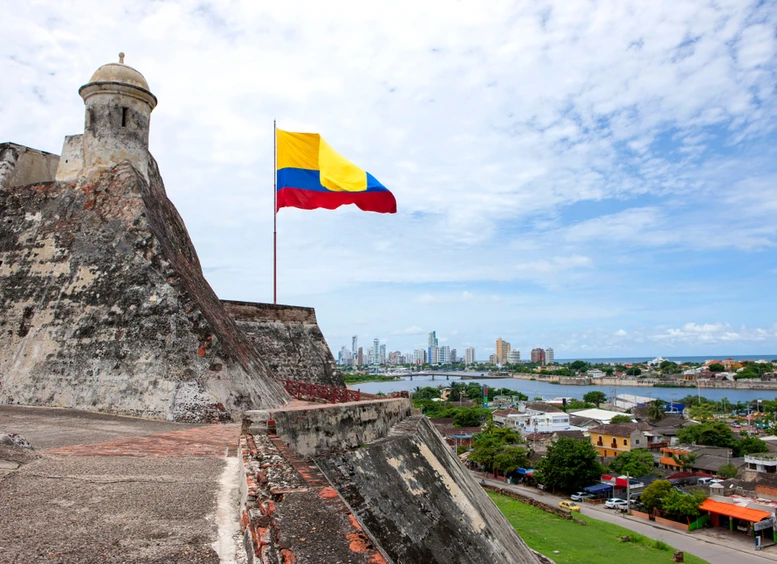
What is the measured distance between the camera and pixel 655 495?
28.4 meters

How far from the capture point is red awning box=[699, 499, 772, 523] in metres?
24.8

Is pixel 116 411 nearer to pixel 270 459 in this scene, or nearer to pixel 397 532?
pixel 397 532

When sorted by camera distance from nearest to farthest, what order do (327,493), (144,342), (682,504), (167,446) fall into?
(327,493), (167,446), (144,342), (682,504)

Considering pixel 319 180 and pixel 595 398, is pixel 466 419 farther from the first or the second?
pixel 319 180

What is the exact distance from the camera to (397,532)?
6598 mm

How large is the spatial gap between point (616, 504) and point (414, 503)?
91.2 feet

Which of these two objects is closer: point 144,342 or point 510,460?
point 144,342

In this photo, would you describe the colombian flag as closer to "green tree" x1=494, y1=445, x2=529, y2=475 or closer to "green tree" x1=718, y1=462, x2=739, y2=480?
"green tree" x1=494, y1=445, x2=529, y2=475

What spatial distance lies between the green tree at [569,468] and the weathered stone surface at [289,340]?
2109 centimetres

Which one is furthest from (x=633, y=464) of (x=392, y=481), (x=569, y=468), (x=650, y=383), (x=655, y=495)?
(x=650, y=383)

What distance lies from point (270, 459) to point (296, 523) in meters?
1.51

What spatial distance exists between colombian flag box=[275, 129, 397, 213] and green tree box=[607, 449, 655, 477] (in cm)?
2858

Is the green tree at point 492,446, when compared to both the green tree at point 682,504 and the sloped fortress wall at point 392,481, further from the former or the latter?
the sloped fortress wall at point 392,481

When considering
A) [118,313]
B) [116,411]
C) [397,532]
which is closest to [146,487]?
[397,532]
